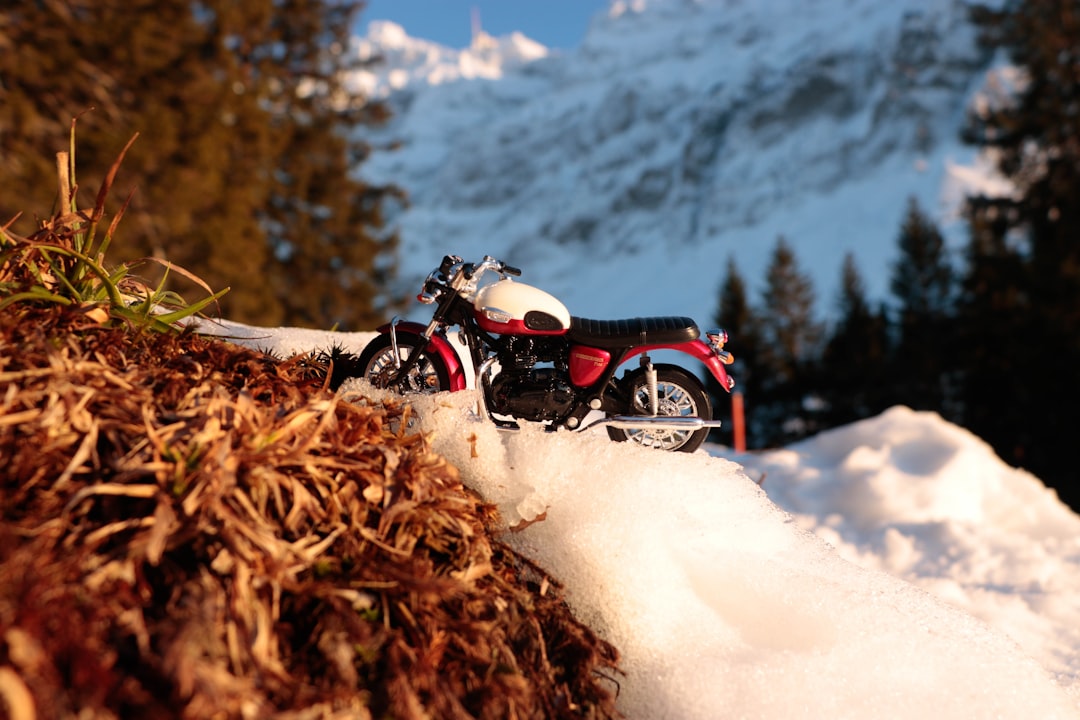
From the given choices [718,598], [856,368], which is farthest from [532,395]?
[856,368]

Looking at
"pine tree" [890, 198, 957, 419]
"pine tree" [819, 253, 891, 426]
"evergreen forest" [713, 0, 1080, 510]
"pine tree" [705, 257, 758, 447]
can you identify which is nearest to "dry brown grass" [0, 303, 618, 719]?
"evergreen forest" [713, 0, 1080, 510]

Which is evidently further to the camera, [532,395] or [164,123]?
[164,123]

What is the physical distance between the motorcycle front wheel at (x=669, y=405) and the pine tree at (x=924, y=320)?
1110 inches

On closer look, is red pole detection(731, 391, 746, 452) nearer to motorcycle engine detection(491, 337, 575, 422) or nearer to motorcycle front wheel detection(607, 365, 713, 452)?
motorcycle front wheel detection(607, 365, 713, 452)

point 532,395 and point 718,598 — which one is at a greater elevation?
point 532,395

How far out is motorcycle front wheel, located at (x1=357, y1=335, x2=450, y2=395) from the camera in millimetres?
3199

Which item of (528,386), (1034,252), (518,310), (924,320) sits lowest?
(528,386)

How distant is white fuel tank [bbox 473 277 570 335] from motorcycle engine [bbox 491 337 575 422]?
170 mm

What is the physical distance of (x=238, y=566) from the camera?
1518 mm

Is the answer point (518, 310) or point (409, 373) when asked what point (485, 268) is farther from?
point (409, 373)

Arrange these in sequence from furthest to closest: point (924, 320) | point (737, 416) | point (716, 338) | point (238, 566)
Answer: point (924, 320) < point (737, 416) < point (716, 338) < point (238, 566)

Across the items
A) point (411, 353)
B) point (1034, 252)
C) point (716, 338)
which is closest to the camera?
point (411, 353)

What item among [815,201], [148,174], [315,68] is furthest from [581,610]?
[815,201]

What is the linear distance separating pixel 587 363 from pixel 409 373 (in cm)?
73
